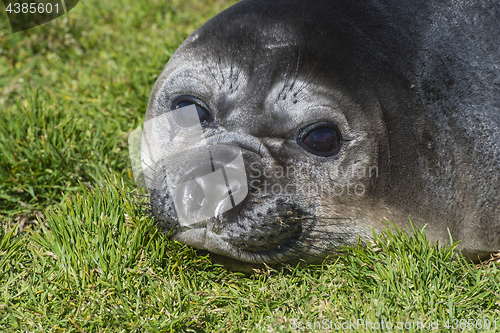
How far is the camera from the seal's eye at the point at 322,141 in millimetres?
3264

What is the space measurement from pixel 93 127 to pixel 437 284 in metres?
3.19

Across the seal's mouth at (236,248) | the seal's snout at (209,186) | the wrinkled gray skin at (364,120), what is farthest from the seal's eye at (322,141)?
the seal's mouth at (236,248)

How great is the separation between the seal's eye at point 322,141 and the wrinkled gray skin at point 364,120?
0.04m

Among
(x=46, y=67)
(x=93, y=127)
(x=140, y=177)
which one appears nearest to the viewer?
(x=140, y=177)

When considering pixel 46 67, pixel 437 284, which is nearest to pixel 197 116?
pixel 437 284

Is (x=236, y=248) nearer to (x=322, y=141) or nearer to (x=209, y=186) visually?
(x=209, y=186)

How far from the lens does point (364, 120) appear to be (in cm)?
324

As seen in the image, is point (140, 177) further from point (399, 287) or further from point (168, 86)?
point (399, 287)

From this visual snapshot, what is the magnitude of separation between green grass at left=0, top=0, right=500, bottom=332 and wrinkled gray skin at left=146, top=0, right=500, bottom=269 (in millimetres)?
210

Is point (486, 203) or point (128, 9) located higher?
point (128, 9)

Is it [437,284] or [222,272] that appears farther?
[222,272]

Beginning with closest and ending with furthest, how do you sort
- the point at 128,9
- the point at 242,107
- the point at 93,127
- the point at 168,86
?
the point at 242,107 < the point at 168,86 < the point at 93,127 < the point at 128,9

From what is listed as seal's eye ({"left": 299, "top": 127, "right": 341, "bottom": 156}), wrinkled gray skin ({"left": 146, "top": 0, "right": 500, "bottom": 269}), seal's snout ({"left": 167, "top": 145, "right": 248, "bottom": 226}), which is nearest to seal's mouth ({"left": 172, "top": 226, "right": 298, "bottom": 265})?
wrinkled gray skin ({"left": 146, "top": 0, "right": 500, "bottom": 269})

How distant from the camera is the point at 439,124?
3.29m
